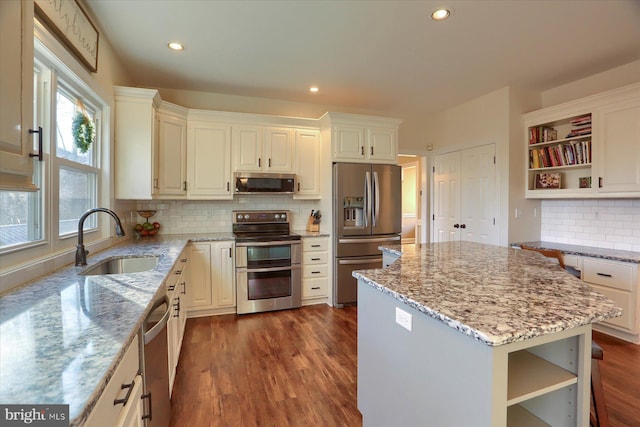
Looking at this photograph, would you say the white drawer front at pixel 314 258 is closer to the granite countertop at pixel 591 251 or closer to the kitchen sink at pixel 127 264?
the kitchen sink at pixel 127 264

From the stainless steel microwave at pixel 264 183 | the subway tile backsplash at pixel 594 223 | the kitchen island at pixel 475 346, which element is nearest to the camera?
the kitchen island at pixel 475 346

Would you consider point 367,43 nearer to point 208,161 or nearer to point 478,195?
point 208,161

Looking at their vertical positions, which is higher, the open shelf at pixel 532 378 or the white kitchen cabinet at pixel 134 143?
the white kitchen cabinet at pixel 134 143

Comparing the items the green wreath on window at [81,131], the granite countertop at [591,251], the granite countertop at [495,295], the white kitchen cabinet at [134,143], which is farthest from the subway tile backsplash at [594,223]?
the green wreath on window at [81,131]

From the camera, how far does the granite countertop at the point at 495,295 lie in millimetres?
976

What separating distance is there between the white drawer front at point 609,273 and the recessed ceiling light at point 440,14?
2.70m

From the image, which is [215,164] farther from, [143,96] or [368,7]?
[368,7]

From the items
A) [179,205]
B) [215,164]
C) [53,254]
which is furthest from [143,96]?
[53,254]

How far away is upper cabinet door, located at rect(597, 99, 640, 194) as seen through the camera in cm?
282

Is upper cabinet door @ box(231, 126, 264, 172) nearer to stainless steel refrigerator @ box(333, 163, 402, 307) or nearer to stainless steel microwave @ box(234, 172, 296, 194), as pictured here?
stainless steel microwave @ box(234, 172, 296, 194)

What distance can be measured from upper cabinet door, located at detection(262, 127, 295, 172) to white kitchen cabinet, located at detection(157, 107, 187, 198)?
0.94m

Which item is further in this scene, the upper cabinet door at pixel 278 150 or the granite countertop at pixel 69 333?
the upper cabinet door at pixel 278 150

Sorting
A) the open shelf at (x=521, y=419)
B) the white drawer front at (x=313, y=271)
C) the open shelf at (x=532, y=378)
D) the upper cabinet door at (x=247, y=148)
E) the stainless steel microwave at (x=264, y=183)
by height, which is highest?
the upper cabinet door at (x=247, y=148)

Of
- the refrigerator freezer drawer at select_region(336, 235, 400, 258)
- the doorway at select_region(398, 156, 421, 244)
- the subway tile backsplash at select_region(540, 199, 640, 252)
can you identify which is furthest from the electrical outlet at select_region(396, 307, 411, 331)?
the doorway at select_region(398, 156, 421, 244)
